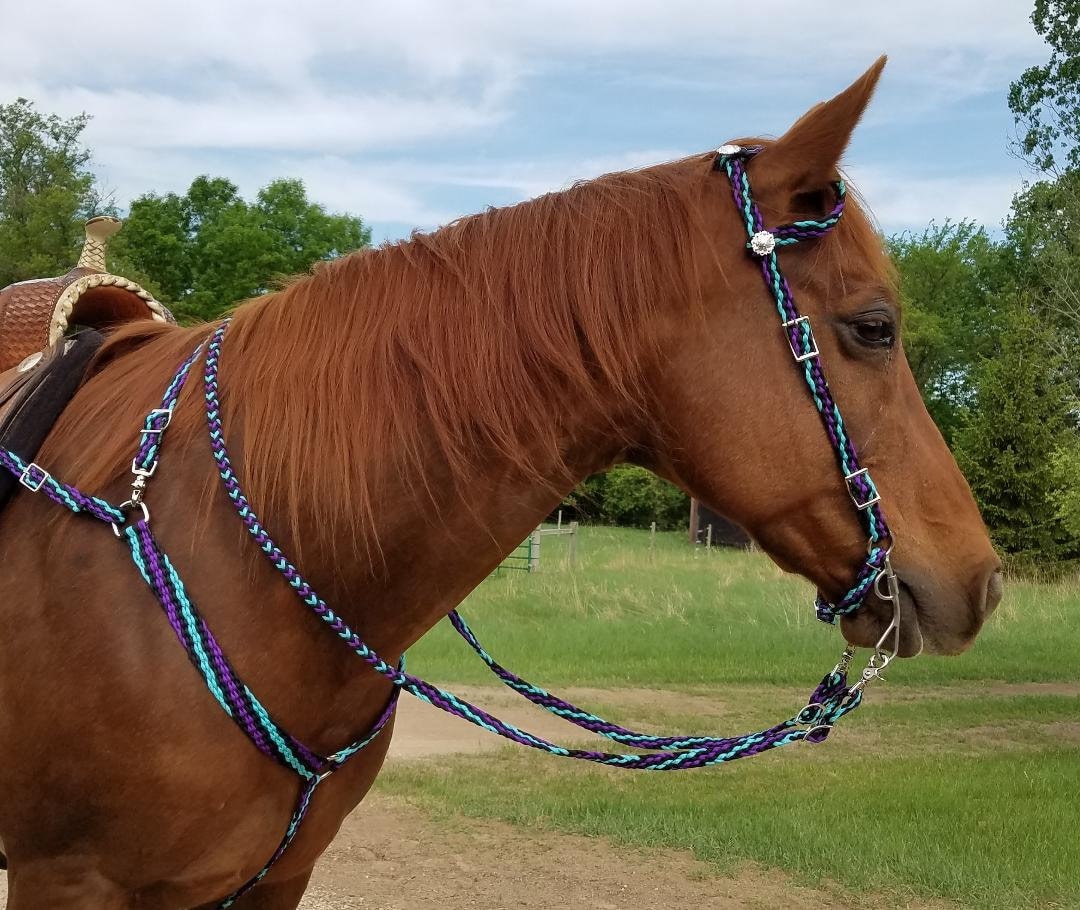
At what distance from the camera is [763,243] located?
72.1 inches

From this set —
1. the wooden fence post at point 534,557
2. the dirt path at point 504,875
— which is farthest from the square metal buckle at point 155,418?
the wooden fence post at point 534,557

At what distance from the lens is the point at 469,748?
7.48 metres

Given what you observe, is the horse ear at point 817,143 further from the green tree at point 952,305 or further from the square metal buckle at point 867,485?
the green tree at point 952,305

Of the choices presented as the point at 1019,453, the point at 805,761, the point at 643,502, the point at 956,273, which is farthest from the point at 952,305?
the point at 805,761

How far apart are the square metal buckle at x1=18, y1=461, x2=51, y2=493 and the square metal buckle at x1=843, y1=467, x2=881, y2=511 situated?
5.35ft

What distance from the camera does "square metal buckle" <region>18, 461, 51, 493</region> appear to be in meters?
1.90

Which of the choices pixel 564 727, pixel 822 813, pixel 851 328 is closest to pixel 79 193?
pixel 564 727

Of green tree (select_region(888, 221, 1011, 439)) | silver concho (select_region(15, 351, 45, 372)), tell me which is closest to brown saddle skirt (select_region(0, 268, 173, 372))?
silver concho (select_region(15, 351, 45, 372))

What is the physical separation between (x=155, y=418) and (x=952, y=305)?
49541 millimetres

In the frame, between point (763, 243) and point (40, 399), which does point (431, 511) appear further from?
point (40, 399)

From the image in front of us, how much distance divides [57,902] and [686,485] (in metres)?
1.51

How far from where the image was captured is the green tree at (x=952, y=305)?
42.8m

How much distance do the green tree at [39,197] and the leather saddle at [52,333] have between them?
1036 inches

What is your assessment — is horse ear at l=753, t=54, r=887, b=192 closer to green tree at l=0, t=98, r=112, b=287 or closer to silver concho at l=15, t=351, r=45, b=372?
silver concho at l=15, t=351, r=45, b=372
